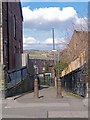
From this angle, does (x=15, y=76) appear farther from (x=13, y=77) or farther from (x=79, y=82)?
(x=79, y=82)

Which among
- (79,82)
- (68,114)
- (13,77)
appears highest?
(13,77)

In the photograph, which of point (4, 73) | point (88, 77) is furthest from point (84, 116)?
point (4, 73)

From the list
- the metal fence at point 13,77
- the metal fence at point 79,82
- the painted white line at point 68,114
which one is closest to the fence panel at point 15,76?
the metal fence at point 13,77

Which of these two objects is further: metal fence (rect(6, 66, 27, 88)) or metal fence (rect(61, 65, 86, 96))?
metal fence (rect(6, 66, 27, 88))

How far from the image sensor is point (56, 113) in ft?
48.0

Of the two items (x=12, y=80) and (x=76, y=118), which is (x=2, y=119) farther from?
(x=12, y=80)

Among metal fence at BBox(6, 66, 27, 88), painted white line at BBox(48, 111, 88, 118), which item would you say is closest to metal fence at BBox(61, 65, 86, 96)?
painted white line at BBox(48, 111, 88, 118)

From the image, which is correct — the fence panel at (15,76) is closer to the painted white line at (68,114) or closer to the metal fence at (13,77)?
the metal fence at (13,77)

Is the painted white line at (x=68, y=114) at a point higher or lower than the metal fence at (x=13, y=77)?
lower

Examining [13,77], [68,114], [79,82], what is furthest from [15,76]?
[68,114]

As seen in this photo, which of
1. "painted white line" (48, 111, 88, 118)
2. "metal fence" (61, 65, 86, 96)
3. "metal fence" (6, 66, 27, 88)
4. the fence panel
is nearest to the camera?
"painted white line" (48, 111, 88, 118)

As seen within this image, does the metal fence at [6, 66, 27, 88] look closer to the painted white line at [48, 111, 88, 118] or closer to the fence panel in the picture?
the fence panel

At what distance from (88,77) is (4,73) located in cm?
1426

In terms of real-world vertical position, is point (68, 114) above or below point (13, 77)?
below
